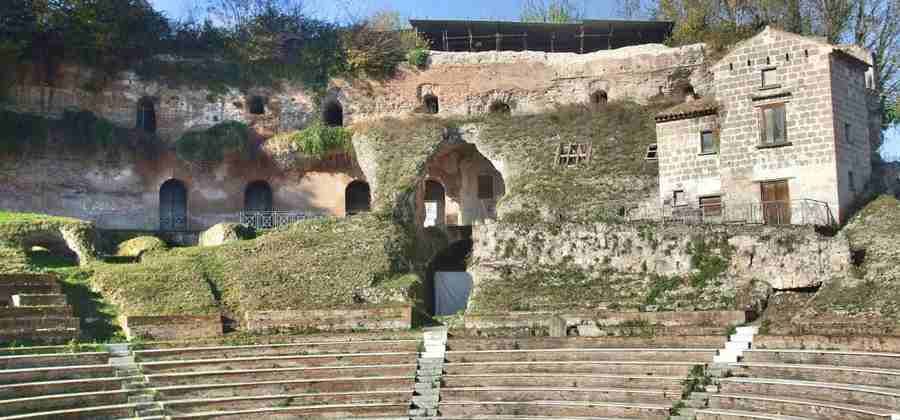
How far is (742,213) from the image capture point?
32281 mm

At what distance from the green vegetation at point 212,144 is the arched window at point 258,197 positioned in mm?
1610

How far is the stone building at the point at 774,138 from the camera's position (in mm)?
31406

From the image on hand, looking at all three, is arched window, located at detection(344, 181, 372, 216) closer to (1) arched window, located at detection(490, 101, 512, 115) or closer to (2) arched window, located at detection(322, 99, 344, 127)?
(2) arched window, located at detection(322, 99, 344, 127)

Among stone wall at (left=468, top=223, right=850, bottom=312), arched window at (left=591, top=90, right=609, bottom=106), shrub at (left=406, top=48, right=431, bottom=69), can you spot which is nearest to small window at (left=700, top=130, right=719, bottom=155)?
stone wall at (left=468, top=223, right=850, bottom=312)

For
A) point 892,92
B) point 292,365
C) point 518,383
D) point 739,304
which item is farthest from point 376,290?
point 892,92

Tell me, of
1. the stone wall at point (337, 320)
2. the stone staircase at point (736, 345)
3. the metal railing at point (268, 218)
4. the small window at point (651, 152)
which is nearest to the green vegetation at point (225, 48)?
the metal railing at point (268, 218)

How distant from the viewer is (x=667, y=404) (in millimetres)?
22109

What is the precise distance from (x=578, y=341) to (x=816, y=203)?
32.9 feet

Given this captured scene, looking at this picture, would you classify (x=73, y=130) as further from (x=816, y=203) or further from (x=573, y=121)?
(x=816, y=203)

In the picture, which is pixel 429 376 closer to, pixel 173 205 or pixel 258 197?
pixel 258 197

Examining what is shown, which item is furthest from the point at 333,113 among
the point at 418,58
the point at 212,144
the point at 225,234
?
the point at 225,234

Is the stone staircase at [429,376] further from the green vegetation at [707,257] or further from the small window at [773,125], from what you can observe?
the small window at [773,125]

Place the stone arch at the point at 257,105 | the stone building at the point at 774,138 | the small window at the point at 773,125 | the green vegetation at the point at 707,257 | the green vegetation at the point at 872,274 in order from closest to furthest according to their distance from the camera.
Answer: the green vegetation at the point at 872,274 → the green vegetation at the point at 707,257 → the stone building at the point at 774,138 → the small window at the point at 773,125 → the stone arch at the point at 257,105

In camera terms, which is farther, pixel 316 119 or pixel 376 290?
pixel 316 119
